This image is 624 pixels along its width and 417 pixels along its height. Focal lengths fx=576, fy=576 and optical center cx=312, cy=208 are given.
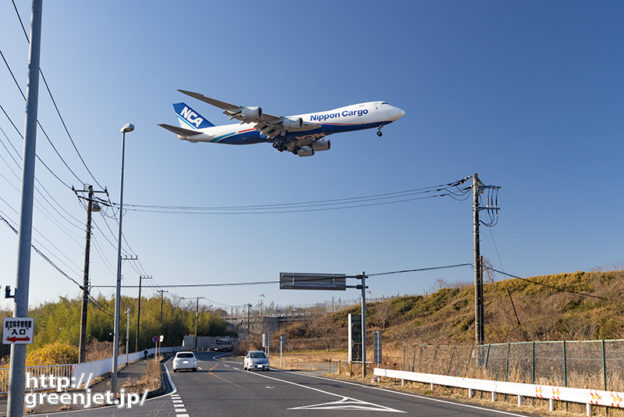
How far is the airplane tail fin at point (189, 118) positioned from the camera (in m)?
48.6

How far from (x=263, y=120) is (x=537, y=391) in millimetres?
20989

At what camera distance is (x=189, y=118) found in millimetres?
50781

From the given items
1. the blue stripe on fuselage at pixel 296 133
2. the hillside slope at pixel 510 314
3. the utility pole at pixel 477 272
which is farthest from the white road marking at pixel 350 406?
the hillside slope at pixel 510 314

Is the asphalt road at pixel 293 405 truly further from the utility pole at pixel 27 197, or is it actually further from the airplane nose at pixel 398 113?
the airplane nose at pixel 398 113

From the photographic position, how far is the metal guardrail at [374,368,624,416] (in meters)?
14.2

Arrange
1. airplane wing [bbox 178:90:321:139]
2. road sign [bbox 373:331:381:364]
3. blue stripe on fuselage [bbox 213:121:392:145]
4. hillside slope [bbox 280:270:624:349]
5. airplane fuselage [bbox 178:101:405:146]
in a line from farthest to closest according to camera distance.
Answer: hillside slope [bbox 280:270:624:349] → blue stripe on fuselage [bbox 213:121:392:145] → airplane fuselage [bbox 178:101:405:146] → road sign [bbox 373:331:381:364] → airplane wing [bbox 178:90:321:139]

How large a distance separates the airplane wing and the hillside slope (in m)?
19.6

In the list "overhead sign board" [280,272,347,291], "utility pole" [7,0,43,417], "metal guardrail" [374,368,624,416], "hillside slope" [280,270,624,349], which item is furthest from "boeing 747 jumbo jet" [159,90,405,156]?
"utility pole" [7,0,43,417]

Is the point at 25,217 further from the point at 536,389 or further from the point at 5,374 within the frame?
the point at 5,374

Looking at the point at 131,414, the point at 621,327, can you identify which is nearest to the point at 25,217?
the point at 131,414

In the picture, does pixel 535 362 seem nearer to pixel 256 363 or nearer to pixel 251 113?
pixel 251 113

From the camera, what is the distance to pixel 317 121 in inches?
1307

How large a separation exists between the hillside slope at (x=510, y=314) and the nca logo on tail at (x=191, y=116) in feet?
95.1

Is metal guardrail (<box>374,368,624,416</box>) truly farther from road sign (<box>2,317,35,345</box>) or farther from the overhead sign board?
the overhead sign board
